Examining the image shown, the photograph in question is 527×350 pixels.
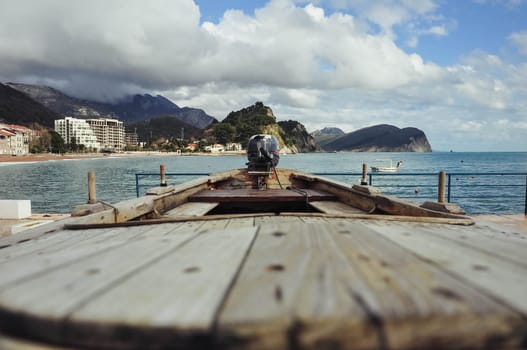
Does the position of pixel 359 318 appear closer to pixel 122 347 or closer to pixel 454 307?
pixel 454 307

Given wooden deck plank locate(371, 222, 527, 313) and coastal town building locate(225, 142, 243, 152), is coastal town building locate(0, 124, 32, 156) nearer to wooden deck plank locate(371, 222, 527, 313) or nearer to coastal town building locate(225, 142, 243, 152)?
coastal town building locate(225, 142, 243, 152)

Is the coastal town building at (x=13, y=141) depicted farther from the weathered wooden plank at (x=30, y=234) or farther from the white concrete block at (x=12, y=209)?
the weathered wooden plank at (x=30, y=234)

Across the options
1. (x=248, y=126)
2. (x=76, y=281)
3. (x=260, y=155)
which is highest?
(x=248, y=126)

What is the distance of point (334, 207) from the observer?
13.3 feet

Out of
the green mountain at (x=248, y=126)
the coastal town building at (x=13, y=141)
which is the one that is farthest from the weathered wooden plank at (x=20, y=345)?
the green mountain at (x=248, y=126)

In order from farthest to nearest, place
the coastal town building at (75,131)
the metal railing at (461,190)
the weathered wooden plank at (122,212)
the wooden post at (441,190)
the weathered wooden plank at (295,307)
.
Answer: the coastal town building at (75,131), the metal railing at (461,190), the wooden post at (441,190), the weathered wooden plank at (122,212), the weathered wooden plank at (295,307)

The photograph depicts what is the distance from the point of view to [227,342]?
0.61 metres

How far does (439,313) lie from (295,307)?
0.29 meters

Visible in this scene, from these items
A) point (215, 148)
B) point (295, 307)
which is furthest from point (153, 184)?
point (215, 148)

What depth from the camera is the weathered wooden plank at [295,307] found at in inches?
24.0

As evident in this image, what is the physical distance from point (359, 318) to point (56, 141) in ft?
433

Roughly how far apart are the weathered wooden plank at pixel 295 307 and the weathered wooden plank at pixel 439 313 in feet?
0.19

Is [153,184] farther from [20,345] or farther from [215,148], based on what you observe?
[215,148]

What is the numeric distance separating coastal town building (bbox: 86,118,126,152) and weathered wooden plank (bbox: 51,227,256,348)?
187m
